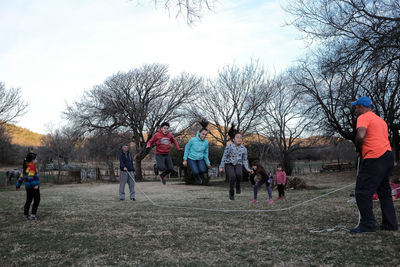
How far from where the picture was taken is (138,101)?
127 feet

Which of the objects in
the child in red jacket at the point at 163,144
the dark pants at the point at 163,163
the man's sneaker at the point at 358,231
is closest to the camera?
the man's sneaker at the point at 358,231

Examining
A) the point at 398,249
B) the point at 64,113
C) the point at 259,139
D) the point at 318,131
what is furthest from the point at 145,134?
the point at 398,249

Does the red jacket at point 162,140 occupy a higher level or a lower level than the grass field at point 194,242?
higher

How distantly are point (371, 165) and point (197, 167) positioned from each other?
16.0ft

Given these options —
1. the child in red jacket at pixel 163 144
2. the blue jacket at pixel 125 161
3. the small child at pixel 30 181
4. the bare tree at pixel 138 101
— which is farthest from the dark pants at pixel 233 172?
the bare tree at pixel 138 101

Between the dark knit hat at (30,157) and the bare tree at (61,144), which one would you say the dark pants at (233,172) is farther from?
the bare tree at (61,144)

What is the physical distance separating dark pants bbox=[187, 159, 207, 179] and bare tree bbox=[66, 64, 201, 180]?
26.1 metres

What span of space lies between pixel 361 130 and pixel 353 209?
4889 mm

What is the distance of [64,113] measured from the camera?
38.7 metres

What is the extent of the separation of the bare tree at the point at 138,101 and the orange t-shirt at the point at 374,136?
30.2m

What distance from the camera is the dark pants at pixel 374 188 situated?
679 centimetres

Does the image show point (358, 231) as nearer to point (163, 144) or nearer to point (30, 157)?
point (163, 144)

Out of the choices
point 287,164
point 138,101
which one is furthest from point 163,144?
point 287,164

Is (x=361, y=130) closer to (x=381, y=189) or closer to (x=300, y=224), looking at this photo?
(x=381, y=189)
